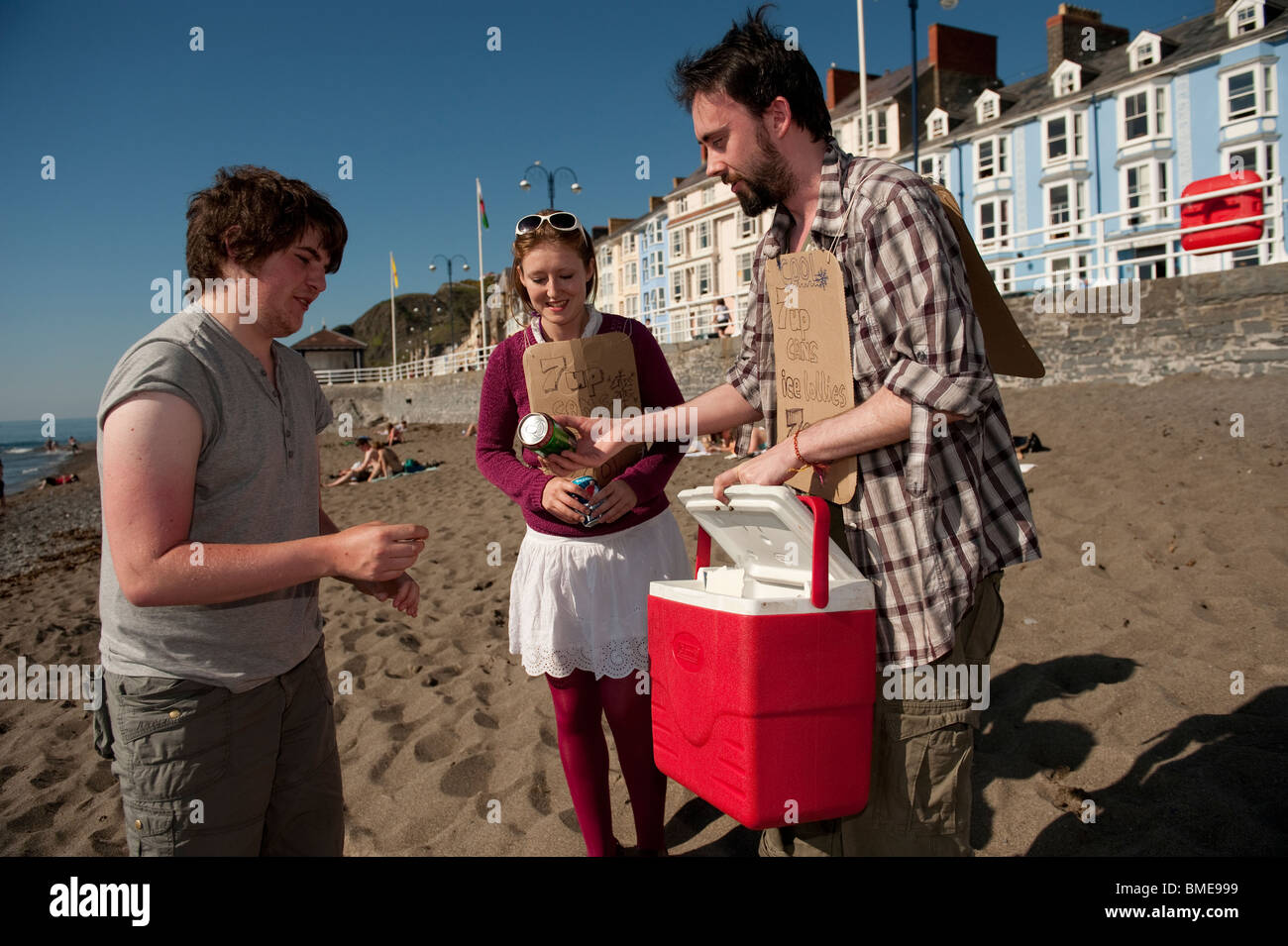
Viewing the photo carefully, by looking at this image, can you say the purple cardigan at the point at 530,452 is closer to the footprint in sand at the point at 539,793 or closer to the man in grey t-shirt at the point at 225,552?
the man in grey t-shirt at the point at 225,552

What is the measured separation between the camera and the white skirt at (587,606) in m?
2.49

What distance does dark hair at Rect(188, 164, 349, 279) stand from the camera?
5.68ft

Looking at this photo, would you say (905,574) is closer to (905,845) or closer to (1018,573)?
(905,845)

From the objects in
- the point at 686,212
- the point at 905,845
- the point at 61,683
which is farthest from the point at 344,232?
the point at 686,212

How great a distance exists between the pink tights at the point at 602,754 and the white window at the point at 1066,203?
27.3m

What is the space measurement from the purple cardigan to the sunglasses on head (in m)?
0.32

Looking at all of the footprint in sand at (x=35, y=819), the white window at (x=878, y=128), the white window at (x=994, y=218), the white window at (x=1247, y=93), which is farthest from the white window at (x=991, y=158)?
the footprint in sand at (x=35, y=819)

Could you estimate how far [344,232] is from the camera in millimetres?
1962

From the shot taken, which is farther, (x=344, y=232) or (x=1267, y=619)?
(x=1267, y=619)

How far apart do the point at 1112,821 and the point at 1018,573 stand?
93.3 inches

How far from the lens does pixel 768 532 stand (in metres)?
1.71

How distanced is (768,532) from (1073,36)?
32.0 meters

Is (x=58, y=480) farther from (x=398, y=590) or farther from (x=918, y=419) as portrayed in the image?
(x=918, y=419)

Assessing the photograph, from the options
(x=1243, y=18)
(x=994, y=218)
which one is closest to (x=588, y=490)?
(x=1243, y=18)
